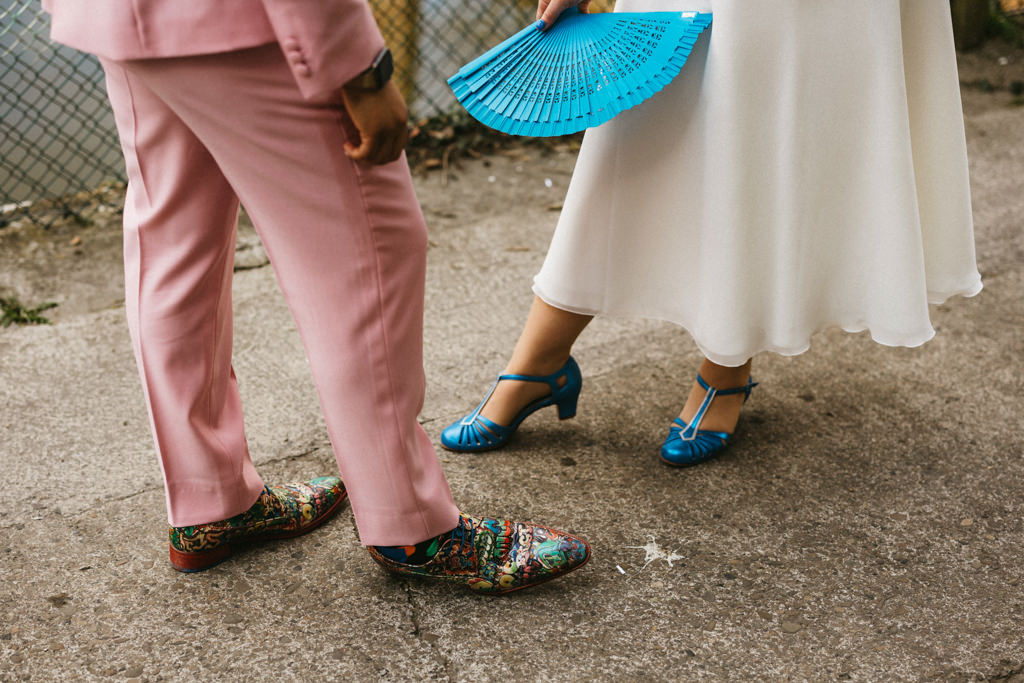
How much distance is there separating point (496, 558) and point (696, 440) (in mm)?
688

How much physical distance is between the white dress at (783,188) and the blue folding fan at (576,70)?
0.10 metres

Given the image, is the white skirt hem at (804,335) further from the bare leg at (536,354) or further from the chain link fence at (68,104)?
the chain link fence at (68,104)

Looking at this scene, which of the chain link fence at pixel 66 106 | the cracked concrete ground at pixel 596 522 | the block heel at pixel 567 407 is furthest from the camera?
the chain link fence at pixel 66 106

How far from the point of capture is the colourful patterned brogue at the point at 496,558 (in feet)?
5.72

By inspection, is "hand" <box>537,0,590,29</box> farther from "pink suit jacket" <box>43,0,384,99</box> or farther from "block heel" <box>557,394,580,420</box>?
"block heel" <box>557,394,580,420</box>

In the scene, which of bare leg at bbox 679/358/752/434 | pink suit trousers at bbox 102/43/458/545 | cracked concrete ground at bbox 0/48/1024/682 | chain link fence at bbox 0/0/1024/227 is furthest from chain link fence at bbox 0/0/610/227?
bare leg at bbox 679/358/752/434

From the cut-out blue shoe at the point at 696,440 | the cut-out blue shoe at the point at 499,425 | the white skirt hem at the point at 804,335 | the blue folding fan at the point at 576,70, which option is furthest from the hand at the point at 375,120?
the cut-out blue shoe at the point at 696,440

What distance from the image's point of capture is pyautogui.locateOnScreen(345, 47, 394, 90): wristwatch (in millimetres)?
1235

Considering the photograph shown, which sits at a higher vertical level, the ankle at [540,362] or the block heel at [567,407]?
the ankle at [540,362]

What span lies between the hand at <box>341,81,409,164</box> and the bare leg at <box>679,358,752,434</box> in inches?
47.5

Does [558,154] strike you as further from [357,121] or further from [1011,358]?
[357,121]

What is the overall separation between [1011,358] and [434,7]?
3.18m

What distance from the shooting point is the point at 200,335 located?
1650 mm

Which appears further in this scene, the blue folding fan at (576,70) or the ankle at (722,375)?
the ankle at (722,375)
